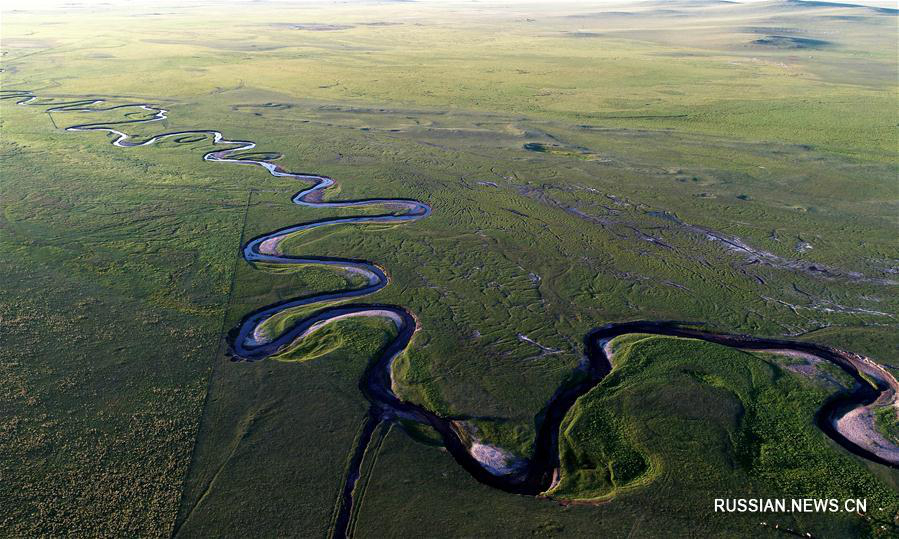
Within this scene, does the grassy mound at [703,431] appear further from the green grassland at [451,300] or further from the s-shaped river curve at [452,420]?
the s-shaped river curve at [452,420]

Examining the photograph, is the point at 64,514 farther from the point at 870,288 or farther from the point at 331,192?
the point at 870,288

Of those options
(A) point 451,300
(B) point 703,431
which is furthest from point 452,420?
(B) point 703,431

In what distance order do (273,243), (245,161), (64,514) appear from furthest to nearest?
(245,161) < (273,243) < (64,514)

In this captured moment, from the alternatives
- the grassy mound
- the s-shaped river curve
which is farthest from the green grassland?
the s-shaped river curve

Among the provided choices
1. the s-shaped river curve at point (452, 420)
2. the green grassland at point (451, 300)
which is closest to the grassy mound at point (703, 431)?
the green grassland at point (451, 300)

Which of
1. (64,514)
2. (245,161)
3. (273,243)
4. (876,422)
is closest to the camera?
(64,514)

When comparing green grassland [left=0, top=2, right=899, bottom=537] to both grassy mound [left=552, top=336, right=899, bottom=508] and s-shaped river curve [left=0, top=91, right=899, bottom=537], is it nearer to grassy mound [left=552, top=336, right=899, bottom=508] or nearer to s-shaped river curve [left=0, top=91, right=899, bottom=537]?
grassy mound [left=552, top=336, right=899, bottom=508]

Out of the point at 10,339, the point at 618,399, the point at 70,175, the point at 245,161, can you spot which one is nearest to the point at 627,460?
the point at 618,399

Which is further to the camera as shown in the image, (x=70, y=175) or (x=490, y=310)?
(x=70, y=175)
